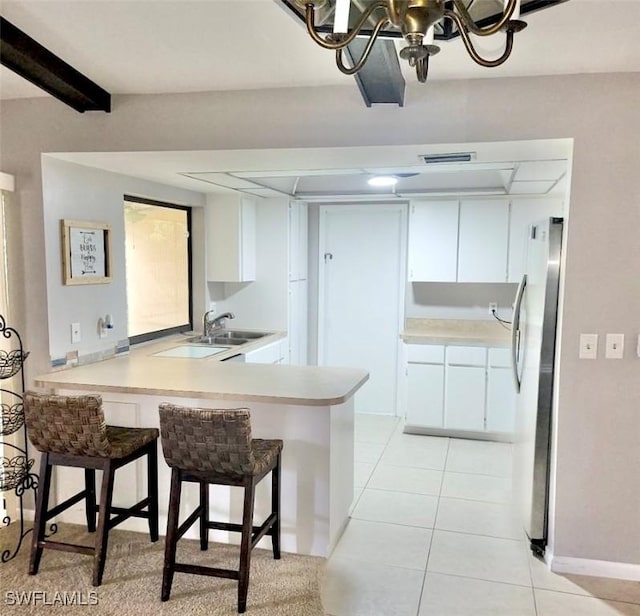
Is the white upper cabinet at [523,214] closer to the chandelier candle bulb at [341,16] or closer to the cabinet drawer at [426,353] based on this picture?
the cabinet drawer at [426,353]

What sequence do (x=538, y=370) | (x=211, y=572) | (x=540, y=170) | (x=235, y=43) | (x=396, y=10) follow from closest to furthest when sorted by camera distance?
1. (x=396, y=10)
2. (x=235, y=43)
3. (x=211, y=572)
4. (x=538, y=370)
5. (x=540, y=170)

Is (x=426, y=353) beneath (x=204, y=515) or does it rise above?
above

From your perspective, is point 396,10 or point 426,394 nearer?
point 396,10

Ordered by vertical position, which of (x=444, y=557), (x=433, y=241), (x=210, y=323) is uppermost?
(x=433, y=241)

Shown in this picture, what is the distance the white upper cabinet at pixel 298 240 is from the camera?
497cm

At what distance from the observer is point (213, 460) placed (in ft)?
7.50

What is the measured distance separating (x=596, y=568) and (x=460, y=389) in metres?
2.04

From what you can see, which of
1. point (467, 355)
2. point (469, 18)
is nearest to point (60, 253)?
point (469, 18)

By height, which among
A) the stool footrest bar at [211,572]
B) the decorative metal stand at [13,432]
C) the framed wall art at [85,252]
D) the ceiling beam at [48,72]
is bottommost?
the stool footrest bar at [211,572]

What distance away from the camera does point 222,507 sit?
9.50ft

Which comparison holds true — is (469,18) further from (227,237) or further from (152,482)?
(227,237)

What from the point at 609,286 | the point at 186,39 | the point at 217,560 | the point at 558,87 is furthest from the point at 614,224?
the point at 217,560

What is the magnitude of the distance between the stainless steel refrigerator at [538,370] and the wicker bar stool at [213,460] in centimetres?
137

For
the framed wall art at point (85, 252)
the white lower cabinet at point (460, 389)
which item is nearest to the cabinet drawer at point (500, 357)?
the white lower cabinet at point (460, 389)
